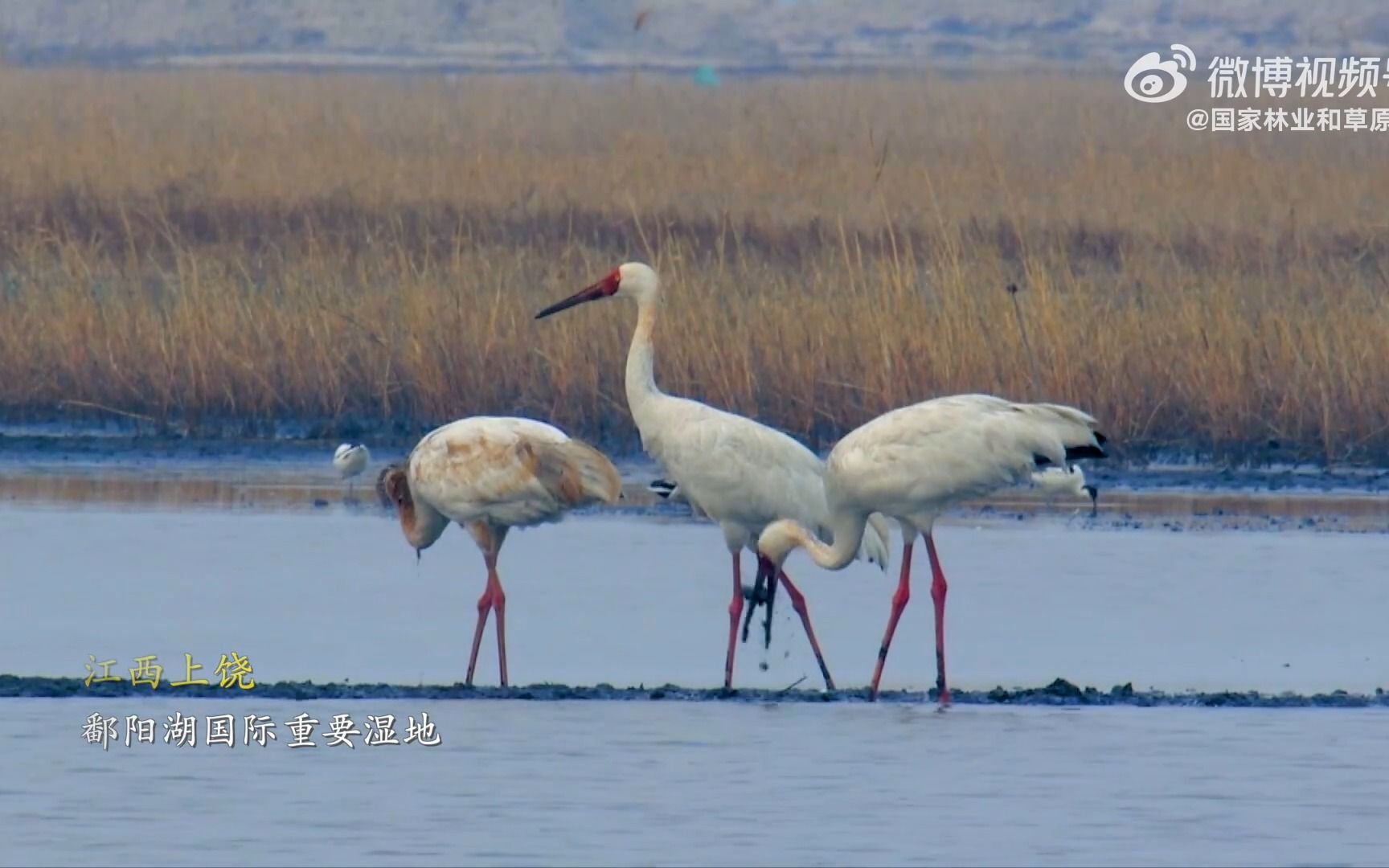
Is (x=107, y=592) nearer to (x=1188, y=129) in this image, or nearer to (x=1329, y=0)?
(x=1188, y=129)

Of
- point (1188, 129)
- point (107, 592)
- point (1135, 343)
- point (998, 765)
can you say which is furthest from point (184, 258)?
point (1188, 129)

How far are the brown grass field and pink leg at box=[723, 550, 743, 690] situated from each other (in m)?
4.39

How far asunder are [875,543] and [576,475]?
1.19 meters

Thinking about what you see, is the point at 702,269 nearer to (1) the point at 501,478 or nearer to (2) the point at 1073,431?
(1) the point at 501,478

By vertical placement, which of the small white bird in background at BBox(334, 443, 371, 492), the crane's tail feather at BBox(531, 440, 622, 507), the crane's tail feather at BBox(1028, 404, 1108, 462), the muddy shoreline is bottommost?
the muddy shoreline

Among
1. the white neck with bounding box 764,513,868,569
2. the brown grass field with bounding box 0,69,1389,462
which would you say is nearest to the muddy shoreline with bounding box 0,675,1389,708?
the white neck with bounding box 764,513,868,569

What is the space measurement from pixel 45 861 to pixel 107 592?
3759 mm

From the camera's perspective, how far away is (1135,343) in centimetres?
1456

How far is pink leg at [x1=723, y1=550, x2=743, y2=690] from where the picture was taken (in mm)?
9414

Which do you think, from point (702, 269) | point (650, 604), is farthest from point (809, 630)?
point (702, 269)

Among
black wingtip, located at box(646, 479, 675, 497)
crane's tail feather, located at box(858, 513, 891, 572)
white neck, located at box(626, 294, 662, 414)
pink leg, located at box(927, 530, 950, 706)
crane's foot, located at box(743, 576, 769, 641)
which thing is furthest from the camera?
black wingtip, located at box(646, 479, 675, 497)

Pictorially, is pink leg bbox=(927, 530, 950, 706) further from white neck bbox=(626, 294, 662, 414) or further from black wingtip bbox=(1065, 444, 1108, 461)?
white neck bbox=(626, 294, 662, 414)

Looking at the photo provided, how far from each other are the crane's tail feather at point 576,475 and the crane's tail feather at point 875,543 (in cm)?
96

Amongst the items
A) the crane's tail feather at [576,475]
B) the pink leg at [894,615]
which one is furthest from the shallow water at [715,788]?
the crane's tail feather at [576,475]
